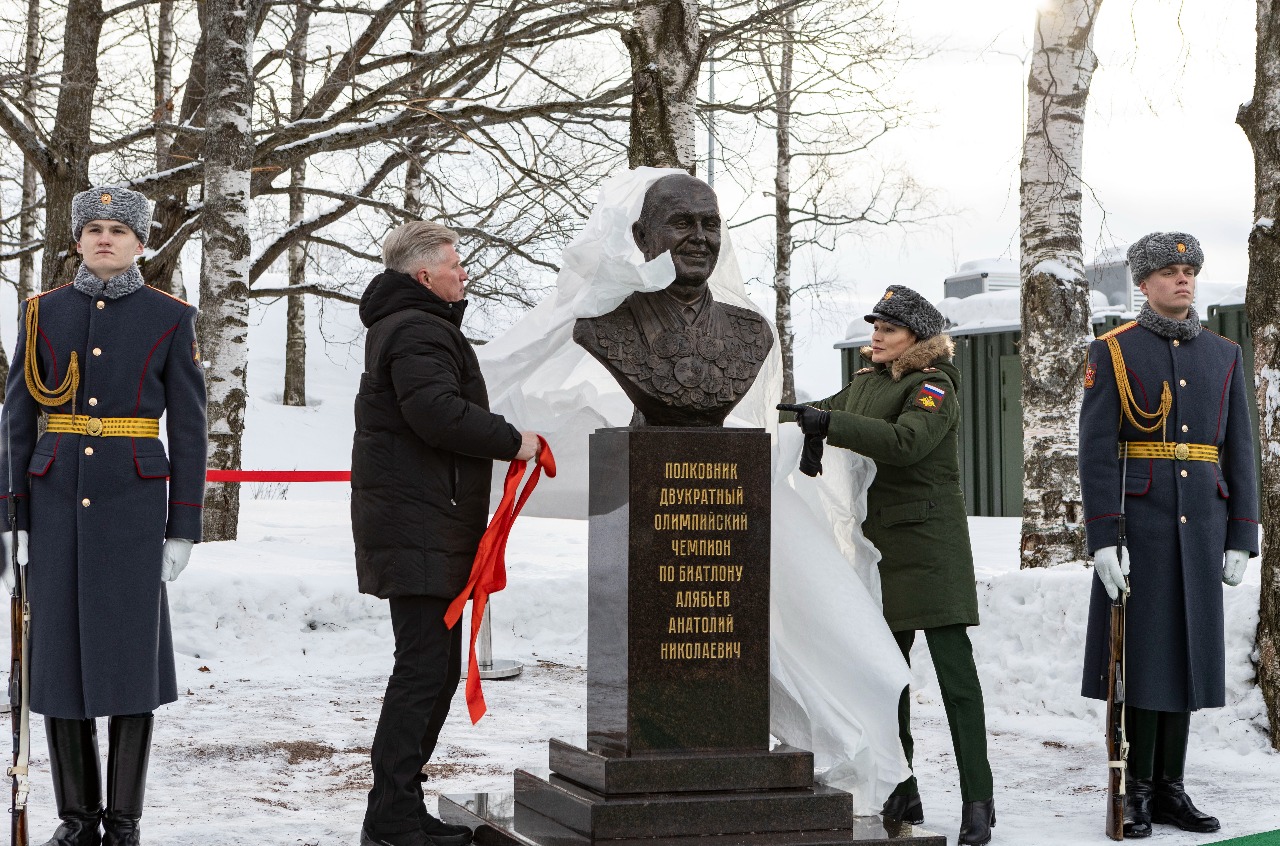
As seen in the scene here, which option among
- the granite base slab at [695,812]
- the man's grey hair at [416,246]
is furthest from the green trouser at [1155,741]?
the man's grey hair at [416,246]

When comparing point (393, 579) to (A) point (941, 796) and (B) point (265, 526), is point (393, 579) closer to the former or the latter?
(A) point (941, 796)

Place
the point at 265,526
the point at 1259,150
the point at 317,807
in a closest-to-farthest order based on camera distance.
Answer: the point at 317,807
the point at 1259,150
the point at 265,526

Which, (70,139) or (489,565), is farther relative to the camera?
(70,139)

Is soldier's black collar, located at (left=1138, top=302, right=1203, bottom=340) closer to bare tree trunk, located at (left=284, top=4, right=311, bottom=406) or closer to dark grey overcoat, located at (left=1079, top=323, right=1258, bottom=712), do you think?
dark grey overcoat, located at (left=1079, top=323, right=1258, bottom=712)

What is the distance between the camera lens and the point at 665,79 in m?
9.05

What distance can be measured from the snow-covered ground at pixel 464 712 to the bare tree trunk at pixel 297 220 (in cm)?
581

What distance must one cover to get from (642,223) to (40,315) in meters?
1.84

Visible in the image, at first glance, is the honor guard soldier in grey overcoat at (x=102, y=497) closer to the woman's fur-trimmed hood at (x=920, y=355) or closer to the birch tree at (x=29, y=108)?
the woman's fur-trimmed hood at (x=920, y=355)

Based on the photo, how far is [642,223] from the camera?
14.8 feet

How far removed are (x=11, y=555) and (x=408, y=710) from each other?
125 centimetres

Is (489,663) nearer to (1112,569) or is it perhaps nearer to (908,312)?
(908,312)

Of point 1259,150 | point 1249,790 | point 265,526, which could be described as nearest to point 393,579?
point 1249,790

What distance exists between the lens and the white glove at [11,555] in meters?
4.10

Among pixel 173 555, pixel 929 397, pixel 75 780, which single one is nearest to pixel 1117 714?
pixel 929 397
